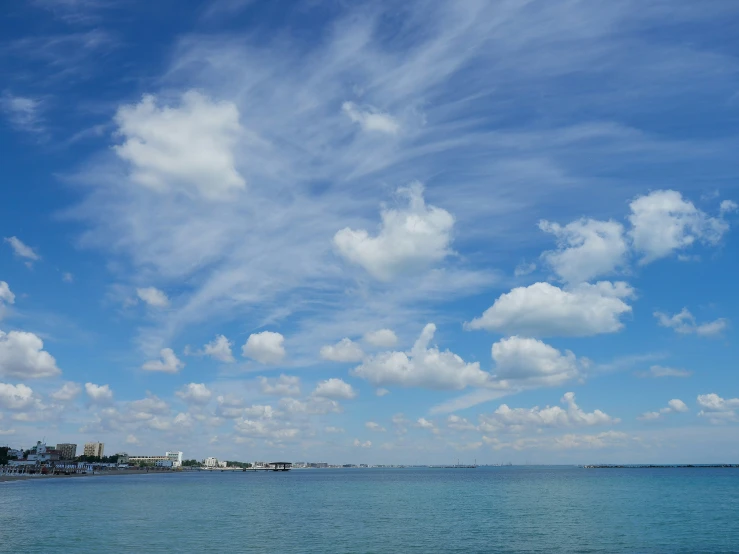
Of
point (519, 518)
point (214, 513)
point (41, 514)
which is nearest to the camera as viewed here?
point (519, 518)

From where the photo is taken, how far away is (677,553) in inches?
2264

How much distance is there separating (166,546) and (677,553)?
184 feet

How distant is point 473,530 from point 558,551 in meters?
18.5

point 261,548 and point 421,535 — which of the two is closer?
point 261,548

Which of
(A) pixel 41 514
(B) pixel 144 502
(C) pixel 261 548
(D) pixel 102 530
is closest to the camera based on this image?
(C) pixel 261 548

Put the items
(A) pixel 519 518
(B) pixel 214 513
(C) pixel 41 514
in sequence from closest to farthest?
1. (A) pixel 519 518
2. (C) pixel 41 514
3. (B) pixel 214 513

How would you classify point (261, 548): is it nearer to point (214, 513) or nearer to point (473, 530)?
point (473, 530)

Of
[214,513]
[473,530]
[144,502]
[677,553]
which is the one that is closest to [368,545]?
[473,530]

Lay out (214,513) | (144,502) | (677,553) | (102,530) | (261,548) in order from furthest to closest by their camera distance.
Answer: (144,502) → (214,513) → (102,530) → (261,548) → (677,553)

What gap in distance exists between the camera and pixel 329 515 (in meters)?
99.1

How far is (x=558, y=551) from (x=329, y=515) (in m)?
50.4

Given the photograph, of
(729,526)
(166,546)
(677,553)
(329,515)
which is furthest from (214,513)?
(729,526)

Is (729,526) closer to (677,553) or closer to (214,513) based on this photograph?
(677,553)

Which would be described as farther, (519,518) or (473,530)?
(519,518)
